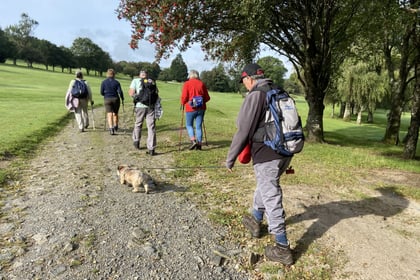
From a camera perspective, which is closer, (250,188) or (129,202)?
(129,202)

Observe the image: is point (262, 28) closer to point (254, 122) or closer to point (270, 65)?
point (254, 122)

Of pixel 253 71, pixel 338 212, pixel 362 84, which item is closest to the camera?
pixel 253 71

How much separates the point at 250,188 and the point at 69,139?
7.72m

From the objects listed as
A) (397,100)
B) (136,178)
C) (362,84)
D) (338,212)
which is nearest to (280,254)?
(338,212)

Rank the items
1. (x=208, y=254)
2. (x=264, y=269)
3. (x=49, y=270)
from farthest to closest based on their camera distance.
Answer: (x=208, y=254) → (x=264, y=269) → (x=49, y=270)

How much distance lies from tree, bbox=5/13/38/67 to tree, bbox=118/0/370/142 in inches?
3849

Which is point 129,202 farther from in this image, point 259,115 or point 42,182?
point 259,115

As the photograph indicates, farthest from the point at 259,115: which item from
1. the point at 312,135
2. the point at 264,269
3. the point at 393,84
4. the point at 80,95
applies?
the point at 393,84

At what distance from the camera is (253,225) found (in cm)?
456

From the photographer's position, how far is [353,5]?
12.5 meters

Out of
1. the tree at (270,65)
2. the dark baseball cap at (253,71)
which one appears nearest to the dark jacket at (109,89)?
the tree at (270,65)

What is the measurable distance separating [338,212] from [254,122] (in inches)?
108

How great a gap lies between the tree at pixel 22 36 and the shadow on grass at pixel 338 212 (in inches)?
4224

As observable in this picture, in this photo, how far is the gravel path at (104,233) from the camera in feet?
11.8
